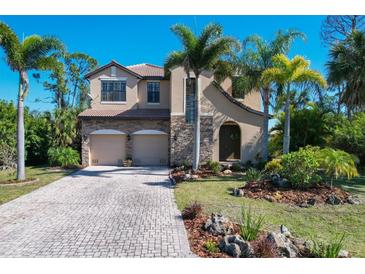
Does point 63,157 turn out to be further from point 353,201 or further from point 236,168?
point 353,201

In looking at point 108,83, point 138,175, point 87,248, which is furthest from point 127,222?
point 108,83

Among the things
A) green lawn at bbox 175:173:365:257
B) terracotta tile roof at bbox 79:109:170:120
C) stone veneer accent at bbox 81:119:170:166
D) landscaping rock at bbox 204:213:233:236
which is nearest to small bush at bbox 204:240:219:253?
landscaping rock at bbox 204:213:233:236

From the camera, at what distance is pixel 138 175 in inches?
677

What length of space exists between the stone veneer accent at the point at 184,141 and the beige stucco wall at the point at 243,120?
87cm

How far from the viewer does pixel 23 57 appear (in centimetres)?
1372

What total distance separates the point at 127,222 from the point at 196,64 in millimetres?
11155

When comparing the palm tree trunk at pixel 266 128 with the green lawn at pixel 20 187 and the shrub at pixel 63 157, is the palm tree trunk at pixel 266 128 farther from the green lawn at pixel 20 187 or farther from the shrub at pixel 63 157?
the shrub at pixel 63 157

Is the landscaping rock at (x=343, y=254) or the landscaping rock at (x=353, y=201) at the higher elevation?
the landscaping rock at (x=353, y=201)

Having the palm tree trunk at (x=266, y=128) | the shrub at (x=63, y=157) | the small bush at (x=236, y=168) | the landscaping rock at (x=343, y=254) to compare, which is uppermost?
the palm tree trunk at (x=266, y=128)

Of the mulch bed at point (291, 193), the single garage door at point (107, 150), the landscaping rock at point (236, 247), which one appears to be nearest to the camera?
the landscaping rock at point (236, 247)

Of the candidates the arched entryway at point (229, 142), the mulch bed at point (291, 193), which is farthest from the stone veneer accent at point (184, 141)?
the mulch bed at point (291, 193)

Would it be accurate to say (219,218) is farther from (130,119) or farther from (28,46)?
(130,119)

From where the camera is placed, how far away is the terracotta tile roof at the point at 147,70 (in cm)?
2330
